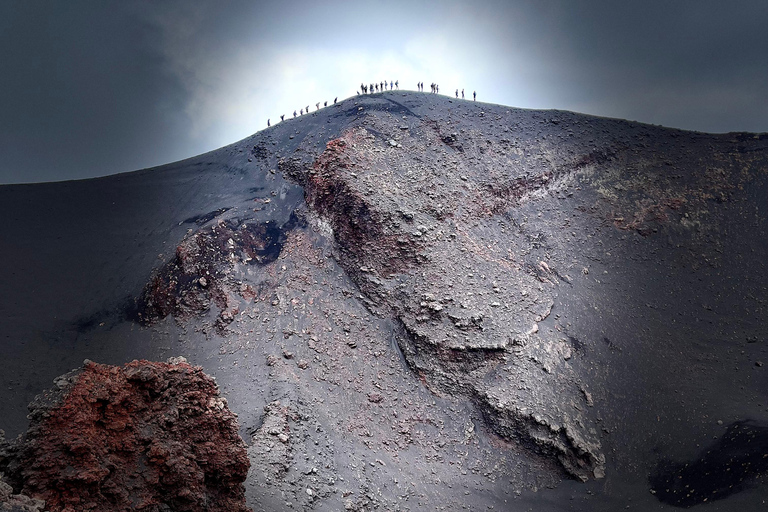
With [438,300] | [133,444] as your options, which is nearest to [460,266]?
[438,300]

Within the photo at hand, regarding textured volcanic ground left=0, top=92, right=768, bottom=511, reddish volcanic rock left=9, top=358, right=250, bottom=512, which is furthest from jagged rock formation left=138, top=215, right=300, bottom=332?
reddish volcanic rock left=9, top=358, right=250, bottom=512

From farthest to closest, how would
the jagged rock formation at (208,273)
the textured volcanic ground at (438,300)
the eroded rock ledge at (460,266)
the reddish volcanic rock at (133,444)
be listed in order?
the jagged rock formation at (208,273)
the eroded rock ledge at (460,266)
the textured volcanic ground at (438,300)
the reddish volcanic rock at (133,444)

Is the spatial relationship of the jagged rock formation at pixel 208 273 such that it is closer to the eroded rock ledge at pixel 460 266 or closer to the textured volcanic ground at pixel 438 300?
the textured volcanic ground at pixel 438 300

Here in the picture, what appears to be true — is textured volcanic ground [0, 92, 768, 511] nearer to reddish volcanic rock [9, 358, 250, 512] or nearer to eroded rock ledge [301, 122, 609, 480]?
eroded rock ledge [301, 122, 609, 480]

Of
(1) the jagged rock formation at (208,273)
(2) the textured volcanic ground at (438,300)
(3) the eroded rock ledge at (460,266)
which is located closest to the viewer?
(2) the textured volcanic ground at (438,300)

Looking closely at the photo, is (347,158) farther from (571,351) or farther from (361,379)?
(571,351)

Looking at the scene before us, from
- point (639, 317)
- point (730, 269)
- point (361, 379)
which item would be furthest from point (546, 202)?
point (361, 379)

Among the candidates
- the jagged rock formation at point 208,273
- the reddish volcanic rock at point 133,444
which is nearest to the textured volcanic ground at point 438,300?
the jagged rock formation at point 208,273
